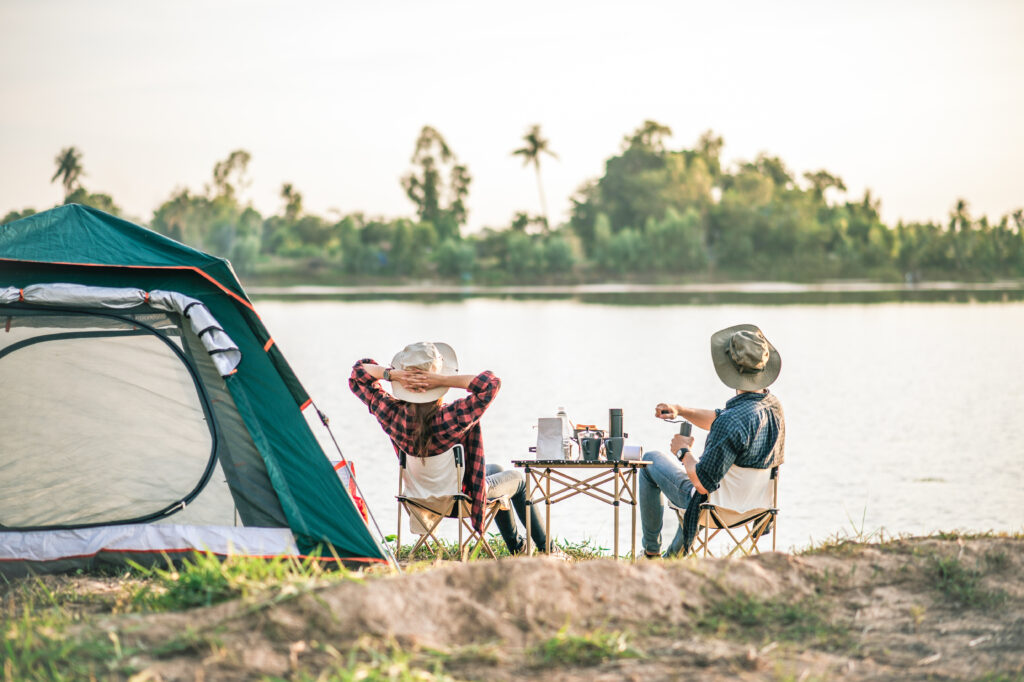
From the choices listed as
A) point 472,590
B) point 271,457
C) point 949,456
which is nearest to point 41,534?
point 271,457

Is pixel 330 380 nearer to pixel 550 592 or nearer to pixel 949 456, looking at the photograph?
pixel 949 456

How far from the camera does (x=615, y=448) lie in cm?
444

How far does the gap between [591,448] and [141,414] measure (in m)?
1.86

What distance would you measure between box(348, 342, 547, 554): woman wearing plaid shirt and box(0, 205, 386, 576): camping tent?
392 mm

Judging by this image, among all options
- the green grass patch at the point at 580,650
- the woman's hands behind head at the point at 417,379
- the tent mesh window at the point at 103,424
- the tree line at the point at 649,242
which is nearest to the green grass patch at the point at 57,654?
the green grass patch at the point at 580,650

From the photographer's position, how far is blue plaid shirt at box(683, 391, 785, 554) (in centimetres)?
398

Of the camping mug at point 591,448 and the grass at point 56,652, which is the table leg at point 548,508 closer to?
the camping mug at point 591,448

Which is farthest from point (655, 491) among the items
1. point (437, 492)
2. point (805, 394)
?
point (805, 394)

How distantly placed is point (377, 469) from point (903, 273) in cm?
5789

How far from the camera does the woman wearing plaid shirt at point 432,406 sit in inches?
163

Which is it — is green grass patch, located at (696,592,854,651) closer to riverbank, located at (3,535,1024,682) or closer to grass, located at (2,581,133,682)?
riverbank, located at (3,535,1024,682)

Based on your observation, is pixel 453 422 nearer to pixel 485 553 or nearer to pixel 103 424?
pixel 485 553

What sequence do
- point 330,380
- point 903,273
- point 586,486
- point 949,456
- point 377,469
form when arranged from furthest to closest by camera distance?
point 903,273 < point 330,380 < point 949,456 < point 377,469 < point 586,486

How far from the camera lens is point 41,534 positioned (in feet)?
12.7
